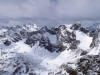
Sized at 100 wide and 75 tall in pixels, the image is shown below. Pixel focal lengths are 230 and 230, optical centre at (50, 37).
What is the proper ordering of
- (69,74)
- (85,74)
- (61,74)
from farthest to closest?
1. (61,74)
2. (69,74)
3. (85,74)

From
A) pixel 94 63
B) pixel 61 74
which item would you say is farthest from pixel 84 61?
pixel 61 74

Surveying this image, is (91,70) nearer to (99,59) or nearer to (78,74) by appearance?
(78,74)

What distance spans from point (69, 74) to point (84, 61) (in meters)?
19.9

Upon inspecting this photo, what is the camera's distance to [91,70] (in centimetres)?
15162

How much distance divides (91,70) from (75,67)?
52.1 ft

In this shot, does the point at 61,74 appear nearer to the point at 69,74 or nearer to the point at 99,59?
the point at 69,74

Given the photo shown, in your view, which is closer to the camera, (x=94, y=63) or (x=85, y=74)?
(x=85, y=74)

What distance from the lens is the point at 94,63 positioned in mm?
Result: 166250

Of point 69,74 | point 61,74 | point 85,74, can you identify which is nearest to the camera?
point 85,74

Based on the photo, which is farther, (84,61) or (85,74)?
(84,61)

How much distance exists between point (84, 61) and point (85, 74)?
2596 centimetres

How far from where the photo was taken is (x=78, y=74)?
486 feet

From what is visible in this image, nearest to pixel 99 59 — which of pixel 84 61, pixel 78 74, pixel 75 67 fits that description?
pixel 84 61

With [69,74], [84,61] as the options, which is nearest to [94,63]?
[84,61]
